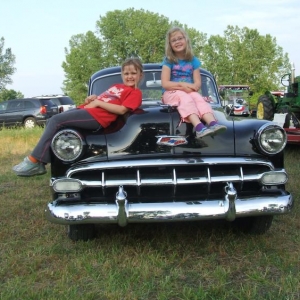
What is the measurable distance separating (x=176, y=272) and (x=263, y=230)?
1.01 metres

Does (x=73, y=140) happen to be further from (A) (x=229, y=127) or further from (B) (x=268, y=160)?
(B) (x=268, y=160)

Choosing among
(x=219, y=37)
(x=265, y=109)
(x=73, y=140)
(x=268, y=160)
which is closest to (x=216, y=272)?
(x=268, y=160)

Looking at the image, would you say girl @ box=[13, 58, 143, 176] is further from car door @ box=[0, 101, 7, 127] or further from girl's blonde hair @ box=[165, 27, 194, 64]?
car door @ box=[0, 101, 7, 127]

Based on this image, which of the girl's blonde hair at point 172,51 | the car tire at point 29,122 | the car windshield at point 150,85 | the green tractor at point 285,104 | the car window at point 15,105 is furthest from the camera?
the car window at point 15,105

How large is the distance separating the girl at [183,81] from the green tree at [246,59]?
4321cm

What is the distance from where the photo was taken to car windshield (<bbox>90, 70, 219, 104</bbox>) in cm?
455

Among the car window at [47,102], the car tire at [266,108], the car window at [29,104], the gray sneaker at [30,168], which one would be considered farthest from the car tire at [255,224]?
the car window at [29,104]

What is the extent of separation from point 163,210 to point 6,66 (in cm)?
4997

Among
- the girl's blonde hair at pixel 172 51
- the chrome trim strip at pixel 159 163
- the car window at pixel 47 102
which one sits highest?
the girl's blonde hair at pixel 172 51

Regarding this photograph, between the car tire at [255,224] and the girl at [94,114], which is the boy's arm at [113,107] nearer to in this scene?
the girl at [94,114]

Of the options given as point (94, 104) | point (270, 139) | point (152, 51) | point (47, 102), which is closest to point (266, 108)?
point (270, 139)

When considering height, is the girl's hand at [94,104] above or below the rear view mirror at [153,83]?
below

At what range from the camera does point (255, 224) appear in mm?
3545

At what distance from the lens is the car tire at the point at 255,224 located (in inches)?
138
